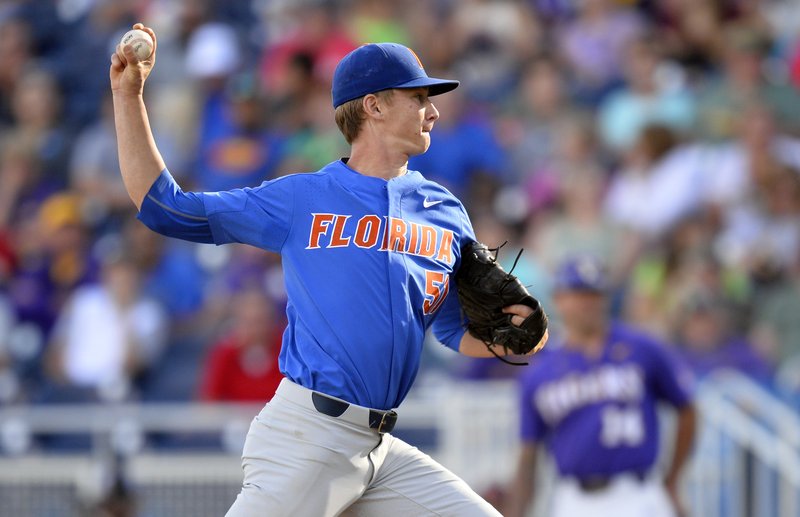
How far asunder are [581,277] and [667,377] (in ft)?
2.53

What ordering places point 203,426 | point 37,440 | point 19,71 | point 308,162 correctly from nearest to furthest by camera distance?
point 203,426 → point 37,440 → point 308,162 → point 19,71

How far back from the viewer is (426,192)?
4.77m

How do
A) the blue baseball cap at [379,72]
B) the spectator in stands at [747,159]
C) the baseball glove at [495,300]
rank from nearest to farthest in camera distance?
the blue baseball cap at [379,72] → the baseball glove at [495,300] → the spectator in stands at [747,159]

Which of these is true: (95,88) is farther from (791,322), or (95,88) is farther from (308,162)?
(791,322)

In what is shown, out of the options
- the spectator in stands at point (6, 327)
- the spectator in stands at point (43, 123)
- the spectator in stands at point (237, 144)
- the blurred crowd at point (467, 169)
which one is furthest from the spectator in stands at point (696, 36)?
the spectator in stands at point (6, 327)

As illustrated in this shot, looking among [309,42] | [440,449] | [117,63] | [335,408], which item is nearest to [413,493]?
[335,408]

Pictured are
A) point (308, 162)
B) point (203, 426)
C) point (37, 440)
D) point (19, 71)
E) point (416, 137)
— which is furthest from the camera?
point (19, 71)

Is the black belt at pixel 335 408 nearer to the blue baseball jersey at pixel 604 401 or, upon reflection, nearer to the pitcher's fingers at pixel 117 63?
the pitcher's fingers at pixel 117 63

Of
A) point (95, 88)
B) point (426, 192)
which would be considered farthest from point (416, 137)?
point (95, 88)

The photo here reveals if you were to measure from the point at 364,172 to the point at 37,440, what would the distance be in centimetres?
602

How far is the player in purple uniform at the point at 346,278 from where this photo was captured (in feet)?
14.3

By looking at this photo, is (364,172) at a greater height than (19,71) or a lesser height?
greater

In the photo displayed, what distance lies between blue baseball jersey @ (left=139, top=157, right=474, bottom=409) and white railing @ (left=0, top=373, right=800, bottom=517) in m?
4.51

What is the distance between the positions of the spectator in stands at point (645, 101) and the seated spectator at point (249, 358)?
343 cm
